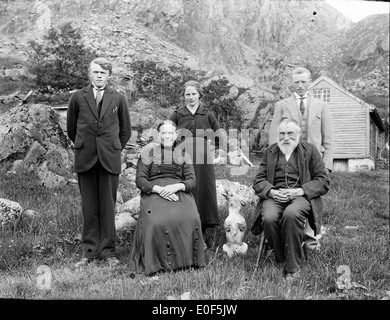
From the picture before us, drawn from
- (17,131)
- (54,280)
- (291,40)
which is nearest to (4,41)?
(17,131)

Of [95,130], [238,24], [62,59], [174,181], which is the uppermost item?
[238,24]

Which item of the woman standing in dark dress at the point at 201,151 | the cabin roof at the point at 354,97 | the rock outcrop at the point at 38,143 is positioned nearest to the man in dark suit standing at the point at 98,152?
the woman standing in dark dress at the point at 201,151

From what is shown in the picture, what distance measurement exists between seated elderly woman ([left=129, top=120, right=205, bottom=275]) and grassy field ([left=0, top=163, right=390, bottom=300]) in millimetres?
160

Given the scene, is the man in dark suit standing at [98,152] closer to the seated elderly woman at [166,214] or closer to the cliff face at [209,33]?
the seated elderly woman at [166,214]

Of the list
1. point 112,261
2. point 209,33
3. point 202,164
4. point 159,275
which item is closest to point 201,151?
point 202,164

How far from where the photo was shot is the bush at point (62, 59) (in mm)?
6176

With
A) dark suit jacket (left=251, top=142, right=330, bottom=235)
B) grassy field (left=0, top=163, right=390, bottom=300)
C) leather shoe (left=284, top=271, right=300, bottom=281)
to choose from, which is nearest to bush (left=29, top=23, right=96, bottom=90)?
grassy field (left=0, top=163, right=390, bottom=300)

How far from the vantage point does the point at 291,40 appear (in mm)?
6891

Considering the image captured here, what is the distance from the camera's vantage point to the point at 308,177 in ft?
16.7

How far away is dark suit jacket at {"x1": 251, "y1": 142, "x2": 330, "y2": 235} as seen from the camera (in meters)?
4.99

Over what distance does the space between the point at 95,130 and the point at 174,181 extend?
3.16ft

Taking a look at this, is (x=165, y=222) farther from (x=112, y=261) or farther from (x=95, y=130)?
(x=95, y=130)

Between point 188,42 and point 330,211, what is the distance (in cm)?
348
